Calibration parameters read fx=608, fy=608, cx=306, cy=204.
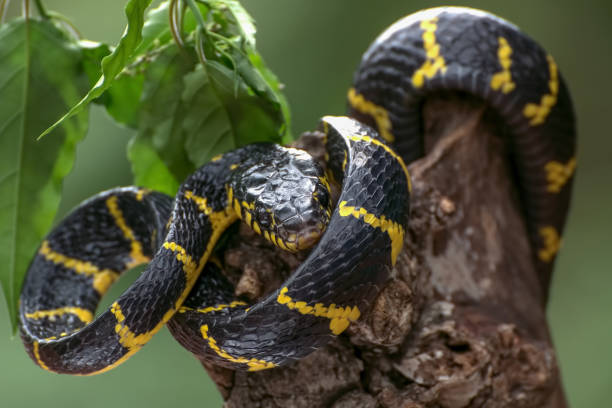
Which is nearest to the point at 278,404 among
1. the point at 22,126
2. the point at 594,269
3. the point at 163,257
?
the point at 163,257

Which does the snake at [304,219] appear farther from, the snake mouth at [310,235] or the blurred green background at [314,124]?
the blurred green background at [314,124]

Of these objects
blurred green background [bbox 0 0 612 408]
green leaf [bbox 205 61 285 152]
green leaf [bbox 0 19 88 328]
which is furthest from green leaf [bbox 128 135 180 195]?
blurred green background [bbox 0 0 612 408]

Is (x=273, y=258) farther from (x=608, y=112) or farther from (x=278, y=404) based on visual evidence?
(x=608, y=112)

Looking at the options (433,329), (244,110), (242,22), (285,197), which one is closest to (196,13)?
(242,22)

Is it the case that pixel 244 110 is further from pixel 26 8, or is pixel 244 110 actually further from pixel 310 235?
pixel 26 8

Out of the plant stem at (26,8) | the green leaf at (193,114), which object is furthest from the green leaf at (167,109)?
the plant stem at (26,8)
